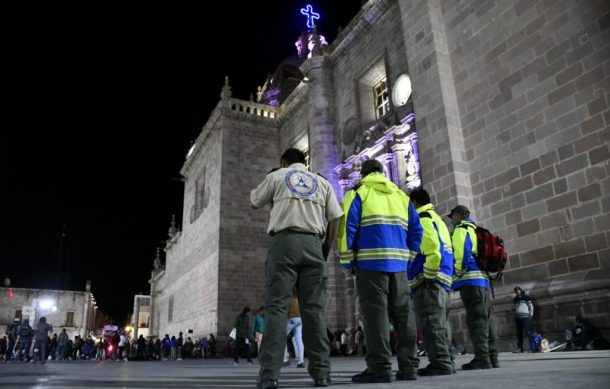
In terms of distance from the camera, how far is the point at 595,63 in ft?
28.5

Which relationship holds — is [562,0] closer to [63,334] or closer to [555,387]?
[555,387]

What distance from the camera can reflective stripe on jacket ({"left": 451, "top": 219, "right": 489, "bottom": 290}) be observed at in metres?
5.29

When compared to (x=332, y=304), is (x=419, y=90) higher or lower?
higher

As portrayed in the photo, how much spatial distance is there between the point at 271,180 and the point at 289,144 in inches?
803

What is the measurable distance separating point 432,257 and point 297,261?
1.66 m

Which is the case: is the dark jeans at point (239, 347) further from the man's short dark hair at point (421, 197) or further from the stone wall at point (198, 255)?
the stone wall at point (198, 255)

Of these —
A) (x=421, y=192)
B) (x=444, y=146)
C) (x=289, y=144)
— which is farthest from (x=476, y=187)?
(x=289, y=144)

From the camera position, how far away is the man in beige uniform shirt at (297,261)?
3.40 metres

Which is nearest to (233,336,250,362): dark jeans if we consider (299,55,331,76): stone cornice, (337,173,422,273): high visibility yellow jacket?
(337,173,422,273): high visibility yellow jacket

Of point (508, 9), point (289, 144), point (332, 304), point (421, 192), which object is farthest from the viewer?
point (289, 144)

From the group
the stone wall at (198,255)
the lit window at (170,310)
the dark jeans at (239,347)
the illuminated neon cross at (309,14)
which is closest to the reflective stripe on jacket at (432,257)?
the dark jeans at (239,347)

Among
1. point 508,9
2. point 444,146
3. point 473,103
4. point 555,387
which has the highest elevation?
point 508,9

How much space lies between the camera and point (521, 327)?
27.8 feet

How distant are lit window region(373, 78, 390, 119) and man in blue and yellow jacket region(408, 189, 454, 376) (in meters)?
13.1
